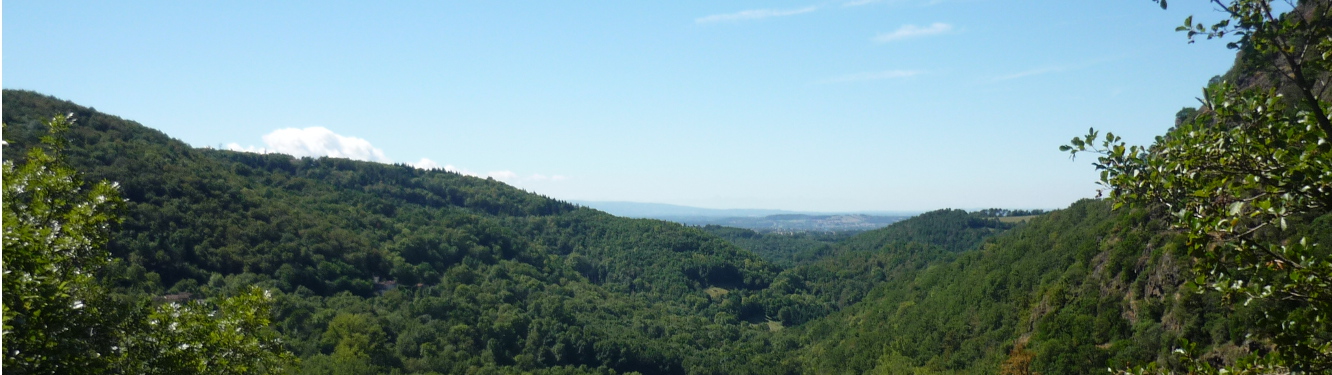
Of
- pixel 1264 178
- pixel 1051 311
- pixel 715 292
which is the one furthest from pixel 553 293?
pixel 1264 178

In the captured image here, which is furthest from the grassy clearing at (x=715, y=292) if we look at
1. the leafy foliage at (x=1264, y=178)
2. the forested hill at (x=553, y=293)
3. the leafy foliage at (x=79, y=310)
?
the leafy foliage at (x=1264, y=178)

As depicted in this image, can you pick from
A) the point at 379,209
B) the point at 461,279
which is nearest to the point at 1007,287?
the point at 461,279

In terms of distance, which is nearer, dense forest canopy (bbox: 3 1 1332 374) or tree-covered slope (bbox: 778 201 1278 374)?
dense forest canopy (bbox: 3 1 1332 374)

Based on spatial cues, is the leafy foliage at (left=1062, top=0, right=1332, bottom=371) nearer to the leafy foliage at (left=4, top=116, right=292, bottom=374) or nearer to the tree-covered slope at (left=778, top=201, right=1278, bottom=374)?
the leafy foliage at (left=4, top=116, right=292, bottom=374)

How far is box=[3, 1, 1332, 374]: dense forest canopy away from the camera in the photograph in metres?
7.07

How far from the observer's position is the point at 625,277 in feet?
571

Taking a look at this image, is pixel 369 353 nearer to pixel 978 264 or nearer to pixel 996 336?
pixel 996 336

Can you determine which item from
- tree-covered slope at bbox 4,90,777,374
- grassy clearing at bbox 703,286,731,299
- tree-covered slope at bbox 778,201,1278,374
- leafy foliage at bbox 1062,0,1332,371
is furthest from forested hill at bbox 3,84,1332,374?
leafy foliage at bbox 1062,0,1332,371

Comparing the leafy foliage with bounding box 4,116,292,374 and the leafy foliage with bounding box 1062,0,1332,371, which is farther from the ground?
the leafy foliage with bounding box 1062,0,1332,371

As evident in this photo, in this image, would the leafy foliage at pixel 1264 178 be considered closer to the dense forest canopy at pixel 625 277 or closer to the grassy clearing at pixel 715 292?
the dense forest canopy at pixel 625 277

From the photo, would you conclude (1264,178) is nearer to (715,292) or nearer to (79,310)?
(79,310)

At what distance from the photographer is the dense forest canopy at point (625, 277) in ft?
23.2

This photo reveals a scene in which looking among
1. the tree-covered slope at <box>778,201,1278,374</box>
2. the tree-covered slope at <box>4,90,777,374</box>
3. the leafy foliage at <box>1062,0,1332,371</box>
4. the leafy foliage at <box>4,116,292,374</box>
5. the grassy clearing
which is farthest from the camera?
the grassy clearing

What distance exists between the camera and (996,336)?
214 feet
